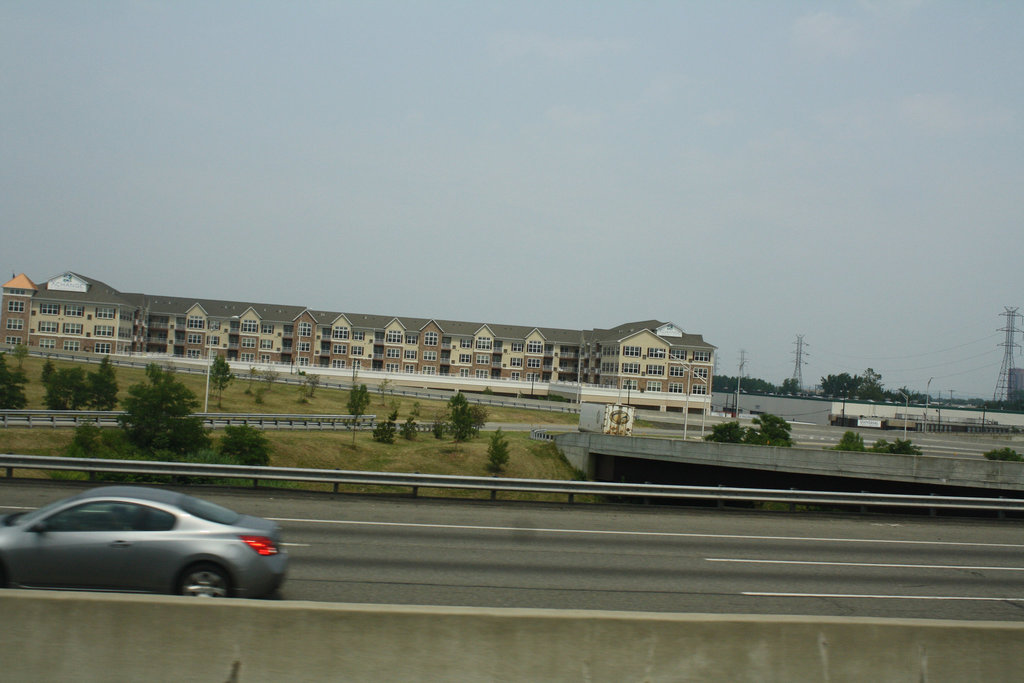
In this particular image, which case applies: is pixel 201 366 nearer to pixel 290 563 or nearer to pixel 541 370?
pixel 541 370

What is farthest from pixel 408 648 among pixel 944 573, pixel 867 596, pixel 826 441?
pixel 826 441

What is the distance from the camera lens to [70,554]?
8.82 metres

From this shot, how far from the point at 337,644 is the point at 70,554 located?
4.59 metres

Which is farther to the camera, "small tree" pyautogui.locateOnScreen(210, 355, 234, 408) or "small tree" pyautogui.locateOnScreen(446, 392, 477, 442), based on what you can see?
"small tree" pyautogui.locateOnScreen(210, 355, 234, 408)

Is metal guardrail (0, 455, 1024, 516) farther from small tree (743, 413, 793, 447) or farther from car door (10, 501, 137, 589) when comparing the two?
small tree (743, 413, 793, 447)

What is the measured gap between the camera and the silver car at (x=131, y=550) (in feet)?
28.9

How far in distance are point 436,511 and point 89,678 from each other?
12643 millimetres

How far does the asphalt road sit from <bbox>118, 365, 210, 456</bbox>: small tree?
863 inches

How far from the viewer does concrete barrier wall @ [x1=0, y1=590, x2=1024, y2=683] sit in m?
5.97

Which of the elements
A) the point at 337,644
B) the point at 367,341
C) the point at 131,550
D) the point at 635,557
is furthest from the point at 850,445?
the point at 367,341

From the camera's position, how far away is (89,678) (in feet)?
19.5

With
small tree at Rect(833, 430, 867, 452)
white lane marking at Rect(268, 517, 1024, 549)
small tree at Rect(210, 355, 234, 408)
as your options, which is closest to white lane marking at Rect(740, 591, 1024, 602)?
white lane marking at Rect(268, 517, 1024, 549)

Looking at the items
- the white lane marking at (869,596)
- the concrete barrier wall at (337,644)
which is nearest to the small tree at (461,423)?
the white lane marking at (869,596)

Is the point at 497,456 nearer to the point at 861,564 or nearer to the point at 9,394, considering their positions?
the point at 9,394
